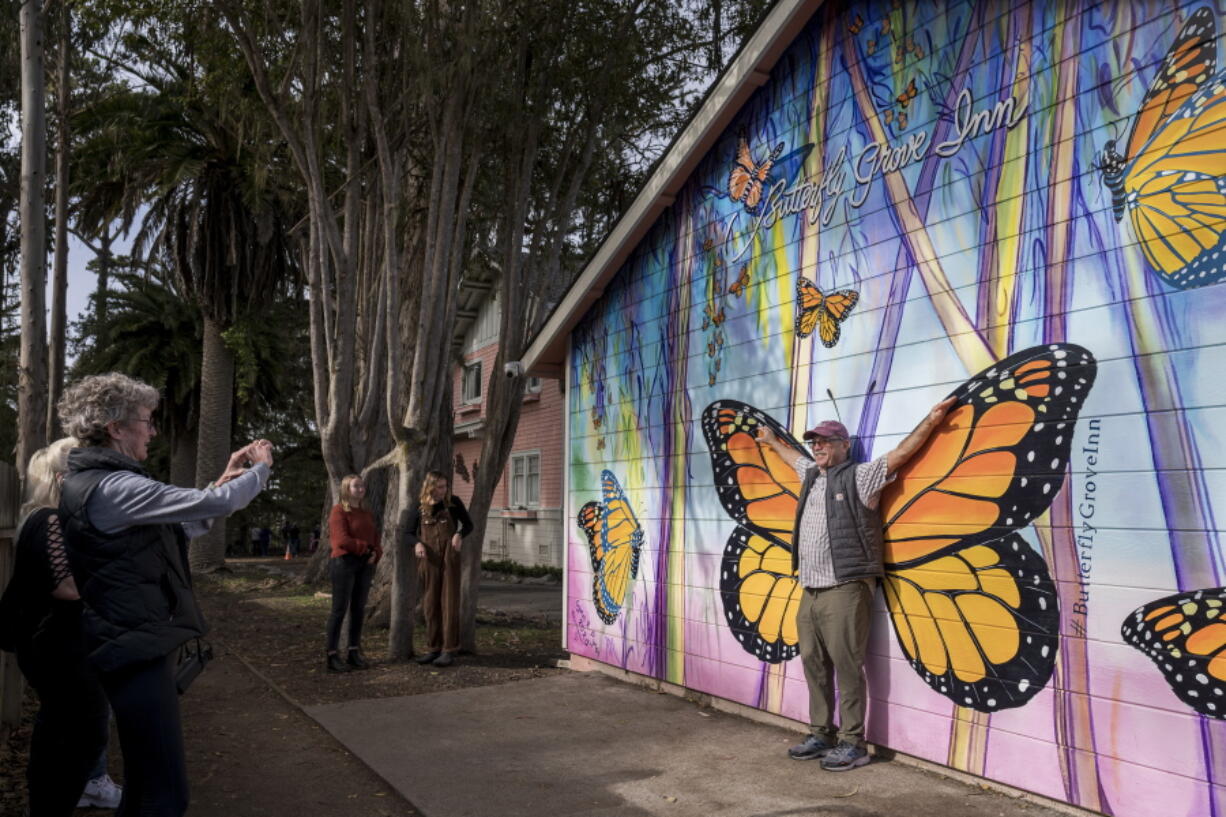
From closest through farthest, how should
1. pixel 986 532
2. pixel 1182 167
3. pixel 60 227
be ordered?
pixel 1182 167, pixel 986 532, pixel 60 227

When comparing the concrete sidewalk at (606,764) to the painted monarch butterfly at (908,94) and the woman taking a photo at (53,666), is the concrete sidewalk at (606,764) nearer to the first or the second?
the woman taking a photo at (53,666)

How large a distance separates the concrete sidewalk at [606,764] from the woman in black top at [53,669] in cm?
185

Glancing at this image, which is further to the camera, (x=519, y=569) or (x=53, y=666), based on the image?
(x=519, y=569)

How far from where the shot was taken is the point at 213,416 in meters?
23.7

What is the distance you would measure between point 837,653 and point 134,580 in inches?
159

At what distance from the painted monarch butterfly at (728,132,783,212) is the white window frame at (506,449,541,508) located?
699 inches

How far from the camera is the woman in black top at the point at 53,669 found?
13.9 ft

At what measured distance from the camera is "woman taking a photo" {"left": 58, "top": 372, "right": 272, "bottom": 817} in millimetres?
3514

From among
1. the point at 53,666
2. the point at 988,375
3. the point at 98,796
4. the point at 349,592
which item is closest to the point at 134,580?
the point at 53,666

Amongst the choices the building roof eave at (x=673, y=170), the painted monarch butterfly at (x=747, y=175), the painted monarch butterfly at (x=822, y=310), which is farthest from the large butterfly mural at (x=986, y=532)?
the building roof eave at (x=673, y=170)

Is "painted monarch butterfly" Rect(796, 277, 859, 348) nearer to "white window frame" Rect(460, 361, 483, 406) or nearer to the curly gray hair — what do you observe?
the curly gray hair

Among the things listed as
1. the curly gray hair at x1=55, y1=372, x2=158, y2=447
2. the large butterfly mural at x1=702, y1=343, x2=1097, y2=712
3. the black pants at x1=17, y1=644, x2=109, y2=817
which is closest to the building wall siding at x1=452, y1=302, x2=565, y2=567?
the large butterfly mural at x1=702, y1=343, x2=1097, y2=712

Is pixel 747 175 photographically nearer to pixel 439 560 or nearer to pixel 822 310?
pixel 822 310

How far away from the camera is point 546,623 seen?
46.9 feet
